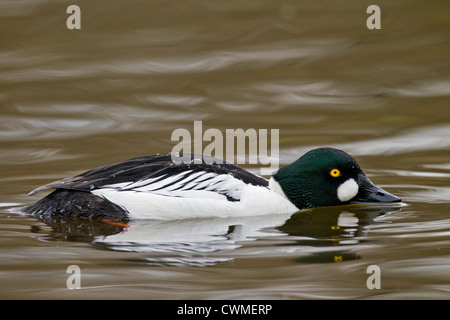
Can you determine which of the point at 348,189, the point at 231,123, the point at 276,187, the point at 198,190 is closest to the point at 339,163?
the point at 348,189

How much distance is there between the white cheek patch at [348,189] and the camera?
8.21 m

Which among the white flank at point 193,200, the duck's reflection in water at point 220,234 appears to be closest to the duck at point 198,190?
the white flank at point 193,200

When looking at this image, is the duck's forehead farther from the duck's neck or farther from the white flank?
the white flank

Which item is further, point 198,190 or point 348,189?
point 348,189

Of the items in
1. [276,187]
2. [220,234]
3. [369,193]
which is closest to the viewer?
[220,234]

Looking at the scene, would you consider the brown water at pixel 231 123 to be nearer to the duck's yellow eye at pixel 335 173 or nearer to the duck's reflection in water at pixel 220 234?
the duck's reflection in water at pixel 220 234

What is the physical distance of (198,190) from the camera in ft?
26.0

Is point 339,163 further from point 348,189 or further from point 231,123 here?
point 231,123

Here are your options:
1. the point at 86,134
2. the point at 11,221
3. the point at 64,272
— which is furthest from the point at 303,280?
the point at 86,134

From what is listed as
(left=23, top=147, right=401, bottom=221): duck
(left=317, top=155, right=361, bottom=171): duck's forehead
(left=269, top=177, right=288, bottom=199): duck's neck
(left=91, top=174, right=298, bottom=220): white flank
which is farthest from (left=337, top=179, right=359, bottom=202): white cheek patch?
(left=91, top=174, right=298, bottom=220): white flank

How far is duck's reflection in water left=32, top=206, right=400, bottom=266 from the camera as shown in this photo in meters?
6.58

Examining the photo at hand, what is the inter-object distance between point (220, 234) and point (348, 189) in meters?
1.65

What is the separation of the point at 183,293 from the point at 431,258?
203cm

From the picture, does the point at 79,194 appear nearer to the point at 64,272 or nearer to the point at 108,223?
the point at 108,223
